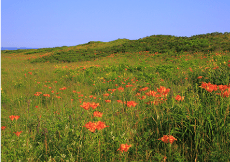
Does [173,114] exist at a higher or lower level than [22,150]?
higher

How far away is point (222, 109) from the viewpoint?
6.01ft

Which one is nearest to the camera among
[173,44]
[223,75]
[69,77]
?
[223,75]

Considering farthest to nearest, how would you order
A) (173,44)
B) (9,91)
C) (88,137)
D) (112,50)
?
(112,50) → (173,44) → (9,91) → (88,137)

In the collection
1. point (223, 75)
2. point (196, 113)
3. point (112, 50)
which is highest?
point (112, 50)

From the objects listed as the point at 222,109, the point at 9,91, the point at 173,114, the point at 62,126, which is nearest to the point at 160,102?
the point at 173,114

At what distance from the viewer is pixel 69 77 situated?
753 cm

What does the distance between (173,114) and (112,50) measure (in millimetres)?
19264

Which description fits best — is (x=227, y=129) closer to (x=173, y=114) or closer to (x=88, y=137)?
(x=173, y=114)

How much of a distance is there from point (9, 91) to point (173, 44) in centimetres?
1681

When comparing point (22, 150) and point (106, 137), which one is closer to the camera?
point (22, 150)

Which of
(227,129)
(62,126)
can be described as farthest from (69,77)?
(227,129)

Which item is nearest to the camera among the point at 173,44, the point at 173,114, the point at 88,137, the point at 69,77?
the point at 88,137

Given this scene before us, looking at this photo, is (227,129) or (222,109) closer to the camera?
(227,129)

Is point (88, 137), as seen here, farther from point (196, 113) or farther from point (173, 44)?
point (173, 44)
